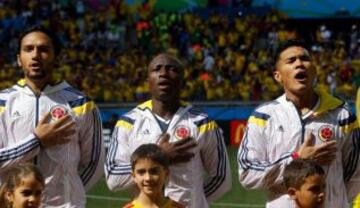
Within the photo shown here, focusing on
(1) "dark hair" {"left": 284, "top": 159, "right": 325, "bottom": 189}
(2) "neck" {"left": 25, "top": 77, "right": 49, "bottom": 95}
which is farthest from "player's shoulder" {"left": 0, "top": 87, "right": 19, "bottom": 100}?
(1) "dark hair" {"left": 284, "top": 159, "right": 325, "bottom": 189}

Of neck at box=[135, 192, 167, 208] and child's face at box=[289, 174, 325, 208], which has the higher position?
child's face at box=[289, 174, 325, 208]

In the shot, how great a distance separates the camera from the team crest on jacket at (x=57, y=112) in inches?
256

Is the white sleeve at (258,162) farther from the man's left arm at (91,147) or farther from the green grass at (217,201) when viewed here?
the green grass at (217,201)

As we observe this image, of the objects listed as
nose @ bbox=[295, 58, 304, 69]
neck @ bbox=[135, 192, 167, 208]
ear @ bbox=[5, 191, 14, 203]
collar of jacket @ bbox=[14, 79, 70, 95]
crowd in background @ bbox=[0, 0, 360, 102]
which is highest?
crowd in background @ bbox=[0, 0, 360, 102]

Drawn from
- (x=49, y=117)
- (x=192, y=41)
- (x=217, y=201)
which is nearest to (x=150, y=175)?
(x=49, y=117)

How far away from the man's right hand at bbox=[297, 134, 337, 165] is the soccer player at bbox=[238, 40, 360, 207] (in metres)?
0.10

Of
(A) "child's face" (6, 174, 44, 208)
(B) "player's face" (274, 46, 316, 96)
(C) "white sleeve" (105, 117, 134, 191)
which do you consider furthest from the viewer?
(C) "white sleeve" (105, 117, 134, 191)

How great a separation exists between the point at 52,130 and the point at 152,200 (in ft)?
2.64

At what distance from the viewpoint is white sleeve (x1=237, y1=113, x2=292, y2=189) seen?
6250 millimetres

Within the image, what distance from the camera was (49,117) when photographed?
252 inches

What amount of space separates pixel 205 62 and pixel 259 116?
Result: 22.0 metres

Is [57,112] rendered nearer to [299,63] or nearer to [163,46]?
[299,63]

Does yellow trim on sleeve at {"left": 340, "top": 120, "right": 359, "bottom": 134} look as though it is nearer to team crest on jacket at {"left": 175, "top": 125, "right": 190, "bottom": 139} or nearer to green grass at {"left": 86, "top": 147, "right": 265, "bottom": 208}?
team crest on jacket at {"left": 175, "top": 125, "right": 190, "bottom": 139}

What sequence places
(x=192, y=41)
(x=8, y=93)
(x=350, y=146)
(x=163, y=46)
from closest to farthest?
(x=350, y=146)
(x=8, y=93)
(x=163, y=46)
(x=192, y=41)
